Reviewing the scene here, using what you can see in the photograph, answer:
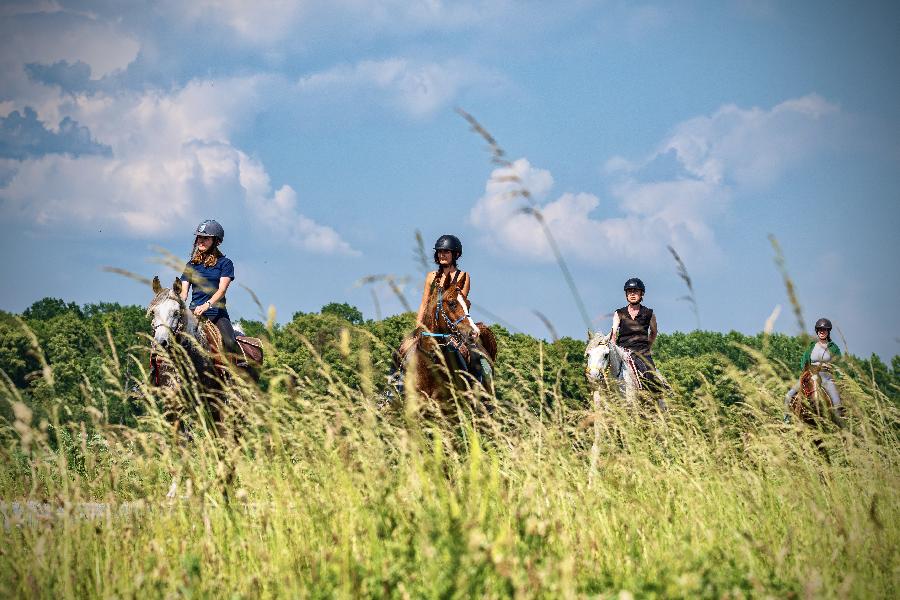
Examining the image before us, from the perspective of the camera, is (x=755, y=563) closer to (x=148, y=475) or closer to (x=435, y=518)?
(x=435, y=518)

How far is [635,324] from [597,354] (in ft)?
5.87

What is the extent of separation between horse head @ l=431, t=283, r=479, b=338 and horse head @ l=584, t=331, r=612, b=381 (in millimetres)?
1813

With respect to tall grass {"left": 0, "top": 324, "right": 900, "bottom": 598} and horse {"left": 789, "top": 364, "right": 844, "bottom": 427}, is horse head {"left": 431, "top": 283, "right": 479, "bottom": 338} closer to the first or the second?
horse {"left": 789, "top": 364, "right": 844, "bottom": 427}

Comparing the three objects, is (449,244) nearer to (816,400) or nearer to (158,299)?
(158,299)

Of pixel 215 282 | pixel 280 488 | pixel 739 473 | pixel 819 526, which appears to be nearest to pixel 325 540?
pixel 280 488

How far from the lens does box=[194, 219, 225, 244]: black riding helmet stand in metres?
10.3

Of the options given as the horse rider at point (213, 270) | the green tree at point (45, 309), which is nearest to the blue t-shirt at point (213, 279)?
the horse rider at point (213, 270)

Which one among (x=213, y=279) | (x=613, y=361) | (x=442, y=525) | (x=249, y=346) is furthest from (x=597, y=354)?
(x=442, y=525)

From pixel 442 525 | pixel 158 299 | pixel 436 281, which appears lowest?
pixel 442 525

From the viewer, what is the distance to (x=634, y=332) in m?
12.8

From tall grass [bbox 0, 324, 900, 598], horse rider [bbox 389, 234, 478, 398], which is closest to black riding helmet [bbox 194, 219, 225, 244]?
horse rider [bbox 389, 234, 478, 398]

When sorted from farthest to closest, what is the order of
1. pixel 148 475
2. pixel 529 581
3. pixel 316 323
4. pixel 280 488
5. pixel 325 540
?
1. pixel 316 323
2. pixel 148 475
3. pixel 280 488
4. pixel 325 540
5. pixel 529 581

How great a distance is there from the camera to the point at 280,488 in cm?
470

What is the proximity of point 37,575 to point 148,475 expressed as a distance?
1.04m
